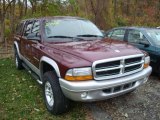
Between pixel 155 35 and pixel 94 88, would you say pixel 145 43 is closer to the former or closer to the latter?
pixel 155 35

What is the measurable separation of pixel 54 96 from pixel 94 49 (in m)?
1.11

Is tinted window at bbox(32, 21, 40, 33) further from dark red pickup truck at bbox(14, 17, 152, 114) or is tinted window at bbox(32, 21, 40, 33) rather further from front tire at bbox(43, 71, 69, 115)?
front tire at bbox(43, 71, 69, 115)

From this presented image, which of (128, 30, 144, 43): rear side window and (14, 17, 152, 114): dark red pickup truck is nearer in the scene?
(14, 17, 152, 114): dark red pickup truck

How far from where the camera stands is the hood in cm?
412

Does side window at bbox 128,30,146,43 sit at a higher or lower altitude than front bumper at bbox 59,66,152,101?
higher

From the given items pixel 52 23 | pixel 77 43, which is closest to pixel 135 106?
pixel 77 43

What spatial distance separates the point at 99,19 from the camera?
20422 millimetres

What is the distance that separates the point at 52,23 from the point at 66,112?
2.04 metres

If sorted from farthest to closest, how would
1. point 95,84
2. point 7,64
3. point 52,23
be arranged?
point 7,64 < point 52,23 < point 95,84

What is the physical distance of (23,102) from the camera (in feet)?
17.5

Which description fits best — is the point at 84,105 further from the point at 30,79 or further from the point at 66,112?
the point at 30,79

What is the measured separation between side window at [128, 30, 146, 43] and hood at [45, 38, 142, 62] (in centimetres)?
266

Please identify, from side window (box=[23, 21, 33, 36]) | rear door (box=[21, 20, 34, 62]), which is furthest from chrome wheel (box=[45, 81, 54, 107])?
side window (box=[23, 21, 33, 36])

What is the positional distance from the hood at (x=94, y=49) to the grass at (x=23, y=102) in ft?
4.11
